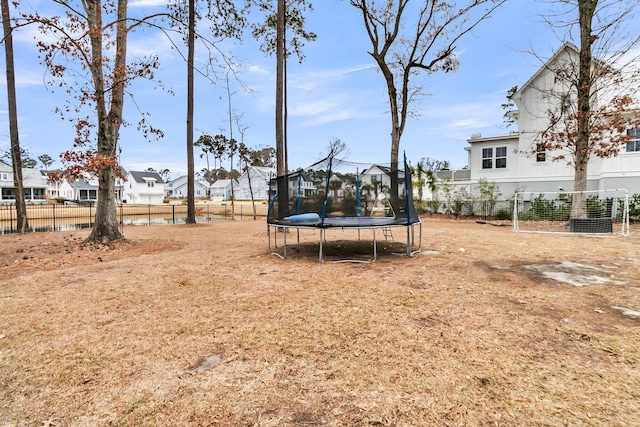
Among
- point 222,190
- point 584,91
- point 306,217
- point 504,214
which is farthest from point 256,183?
point 306,217

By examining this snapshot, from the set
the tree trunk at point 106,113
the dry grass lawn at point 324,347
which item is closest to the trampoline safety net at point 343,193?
the dry grass lawn at point 324,347

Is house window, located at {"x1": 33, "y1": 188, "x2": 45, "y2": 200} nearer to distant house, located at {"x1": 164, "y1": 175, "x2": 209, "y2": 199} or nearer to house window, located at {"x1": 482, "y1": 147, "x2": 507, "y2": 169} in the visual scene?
distant house, located at {"x1": 164, "y1": 175, "x2": 209, "y2": 199}

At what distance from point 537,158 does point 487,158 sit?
2.46m

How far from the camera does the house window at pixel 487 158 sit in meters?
18.2

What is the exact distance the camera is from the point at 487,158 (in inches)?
722

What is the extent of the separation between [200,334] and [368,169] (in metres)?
5.42

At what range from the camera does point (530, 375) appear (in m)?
2.08

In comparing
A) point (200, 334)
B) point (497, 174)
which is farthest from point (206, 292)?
point (497, 174)

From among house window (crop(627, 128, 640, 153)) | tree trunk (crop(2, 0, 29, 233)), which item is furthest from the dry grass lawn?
house window (crop(627, 128, 640, 153))

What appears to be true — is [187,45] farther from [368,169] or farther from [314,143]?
[314,143]

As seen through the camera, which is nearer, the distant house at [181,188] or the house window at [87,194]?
the house window at [87,194]

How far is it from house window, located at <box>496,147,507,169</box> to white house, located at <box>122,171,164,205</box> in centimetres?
4647

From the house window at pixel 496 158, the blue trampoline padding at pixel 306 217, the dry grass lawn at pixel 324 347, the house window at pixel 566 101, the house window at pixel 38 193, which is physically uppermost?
the house window at pixel 566 101

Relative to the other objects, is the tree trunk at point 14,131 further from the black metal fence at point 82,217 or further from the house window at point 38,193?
the house window at point 38,193
